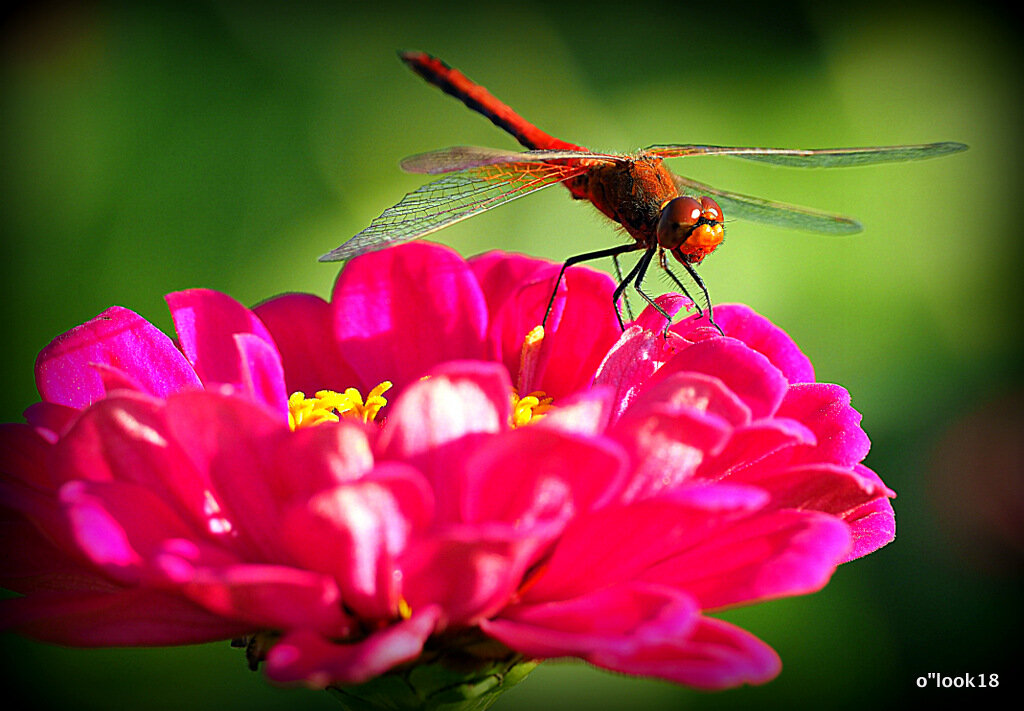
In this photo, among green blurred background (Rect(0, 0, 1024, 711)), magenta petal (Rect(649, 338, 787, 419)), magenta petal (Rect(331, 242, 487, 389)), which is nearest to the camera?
magenta petal (Rect(649, 338, 787, 419))

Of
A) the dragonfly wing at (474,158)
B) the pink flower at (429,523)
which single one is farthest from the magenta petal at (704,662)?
the dragonfly wing at (474,158)

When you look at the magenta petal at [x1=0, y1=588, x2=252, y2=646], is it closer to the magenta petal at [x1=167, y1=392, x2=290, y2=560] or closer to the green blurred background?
the magenta petal at [x1=167, y1=392, x2=290, y2=560]

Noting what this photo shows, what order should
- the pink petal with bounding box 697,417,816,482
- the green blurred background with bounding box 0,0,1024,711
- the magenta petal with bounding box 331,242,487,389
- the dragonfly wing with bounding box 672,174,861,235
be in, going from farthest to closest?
the green blurred background with bounding box 0,0,1024,711 → the dragonfly wing with bounding box 672,174,861,235 → the magenta petal with bounding box 331,242,487,389 → the pink petal with bounding box 697,417,816,482

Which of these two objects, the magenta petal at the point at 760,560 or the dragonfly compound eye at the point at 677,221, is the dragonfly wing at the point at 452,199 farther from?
the magenta petal at the point at 760,560

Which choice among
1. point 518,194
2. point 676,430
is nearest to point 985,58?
point 518,194

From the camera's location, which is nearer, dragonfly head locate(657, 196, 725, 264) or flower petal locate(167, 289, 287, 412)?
flower petal locate(167, 289, 287, 412)

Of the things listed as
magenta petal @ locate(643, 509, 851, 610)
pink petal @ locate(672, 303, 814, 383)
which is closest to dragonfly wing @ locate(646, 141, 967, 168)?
pink petal @ locate(672, 303, 814, 383)

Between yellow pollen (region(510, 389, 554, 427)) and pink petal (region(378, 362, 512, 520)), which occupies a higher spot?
pink petal (region(378, 362, 512, 520))

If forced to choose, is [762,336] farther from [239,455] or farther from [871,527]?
[239,455]

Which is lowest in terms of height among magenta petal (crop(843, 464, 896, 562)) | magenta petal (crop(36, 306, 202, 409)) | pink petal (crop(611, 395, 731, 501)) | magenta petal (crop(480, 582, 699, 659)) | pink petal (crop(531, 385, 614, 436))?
magenta petal (crop(843, 464, 896, 562))
